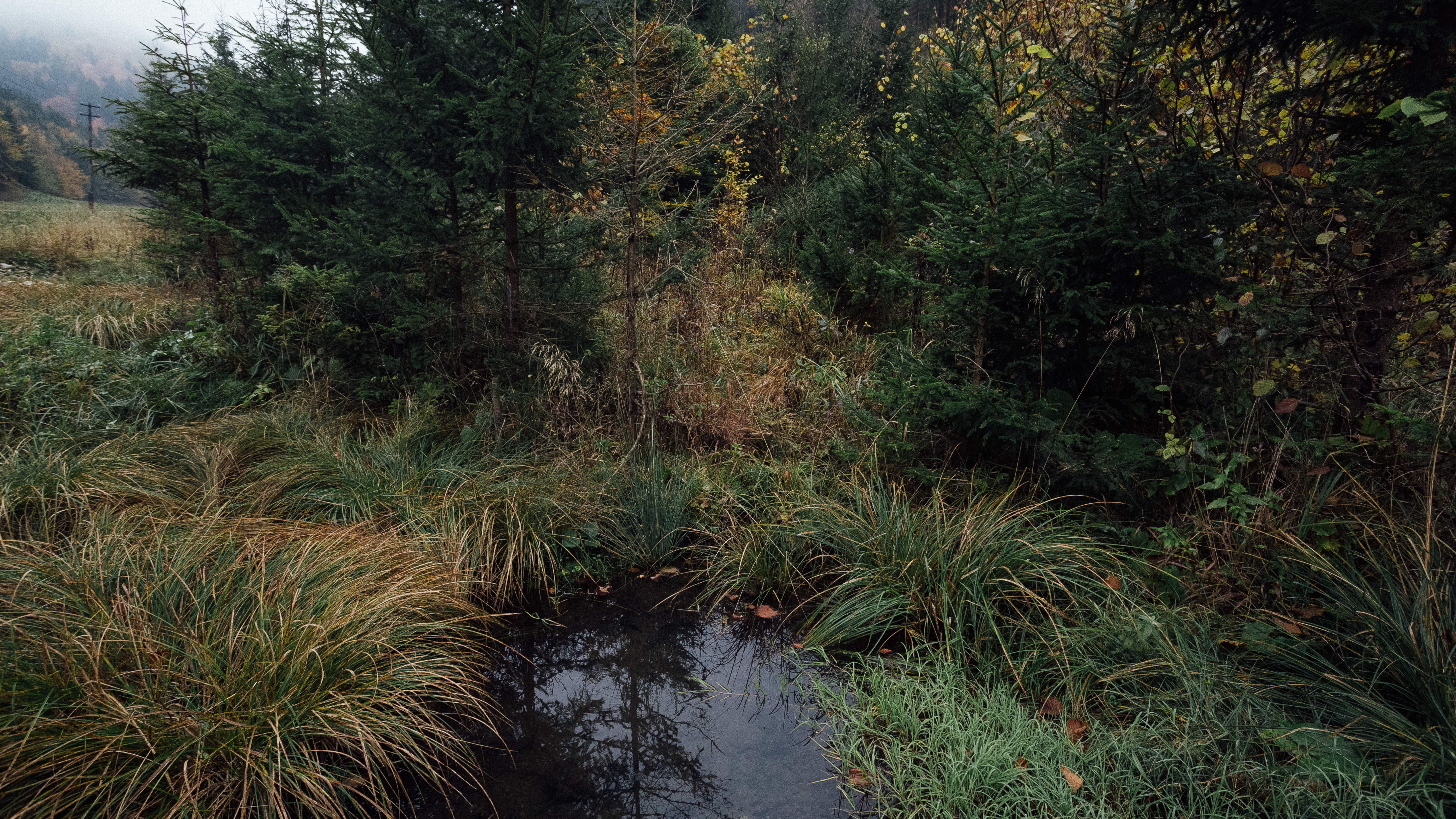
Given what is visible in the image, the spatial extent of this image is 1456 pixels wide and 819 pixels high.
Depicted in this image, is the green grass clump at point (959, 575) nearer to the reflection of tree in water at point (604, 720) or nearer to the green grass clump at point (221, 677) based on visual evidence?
the reflection of tree in water at point (604, 720)

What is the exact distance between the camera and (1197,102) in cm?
356

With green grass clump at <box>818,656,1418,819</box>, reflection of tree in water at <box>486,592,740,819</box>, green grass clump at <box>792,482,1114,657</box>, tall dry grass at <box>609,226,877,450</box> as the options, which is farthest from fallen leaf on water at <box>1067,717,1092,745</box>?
tall dry grass at <box>609,226,877,450</box>

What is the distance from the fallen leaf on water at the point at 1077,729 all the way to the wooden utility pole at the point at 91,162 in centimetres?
916

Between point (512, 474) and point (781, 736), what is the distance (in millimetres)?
2459

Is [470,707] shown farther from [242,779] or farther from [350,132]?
[350,132]

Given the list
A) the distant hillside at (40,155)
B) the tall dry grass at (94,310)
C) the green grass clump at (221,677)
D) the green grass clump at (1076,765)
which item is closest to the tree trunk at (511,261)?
the green grass clump at (221,677)

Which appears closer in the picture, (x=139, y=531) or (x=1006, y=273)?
(x=139, y=531)

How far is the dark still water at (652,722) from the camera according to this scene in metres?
2.38

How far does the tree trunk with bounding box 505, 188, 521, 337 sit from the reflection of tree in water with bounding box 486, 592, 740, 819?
2242mm

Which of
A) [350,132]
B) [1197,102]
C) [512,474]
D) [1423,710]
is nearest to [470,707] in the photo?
[512,474]

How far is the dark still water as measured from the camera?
238cm

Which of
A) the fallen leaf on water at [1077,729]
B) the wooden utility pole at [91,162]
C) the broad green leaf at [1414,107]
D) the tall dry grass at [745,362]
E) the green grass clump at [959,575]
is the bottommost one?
the fallen leaf on water at [1077,729]

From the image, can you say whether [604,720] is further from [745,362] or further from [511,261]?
[745,362]

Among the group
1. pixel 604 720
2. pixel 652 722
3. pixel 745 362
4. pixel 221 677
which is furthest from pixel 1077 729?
pixel 745 362
